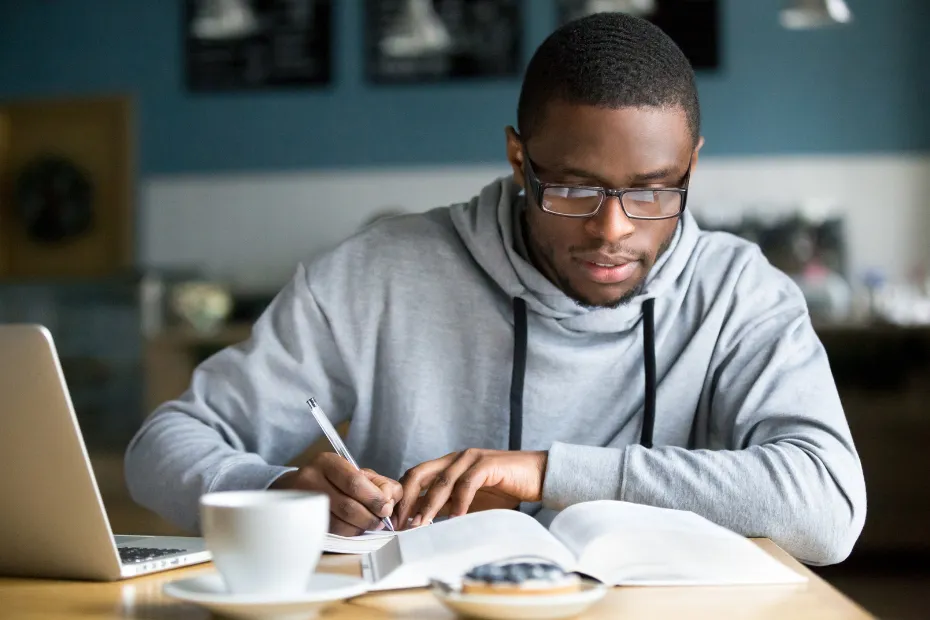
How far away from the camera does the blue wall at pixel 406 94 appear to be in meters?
5.14

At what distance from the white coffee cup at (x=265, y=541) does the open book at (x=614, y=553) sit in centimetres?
12

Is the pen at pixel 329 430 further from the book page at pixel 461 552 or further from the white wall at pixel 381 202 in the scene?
the white wall at pixel 381 202

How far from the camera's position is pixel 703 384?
5.00 feet

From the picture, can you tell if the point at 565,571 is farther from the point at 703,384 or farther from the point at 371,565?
the point at 703,384

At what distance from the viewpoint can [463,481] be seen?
1.12 metres

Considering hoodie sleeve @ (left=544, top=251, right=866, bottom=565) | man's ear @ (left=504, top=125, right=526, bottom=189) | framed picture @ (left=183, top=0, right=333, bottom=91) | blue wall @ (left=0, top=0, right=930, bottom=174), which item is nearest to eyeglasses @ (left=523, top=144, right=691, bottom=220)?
man's ear @ (left=504, top=125, right=526, bottom=189)

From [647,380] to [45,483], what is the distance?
823 millimetres

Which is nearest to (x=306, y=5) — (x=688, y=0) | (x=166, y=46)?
(x=166, y=46)

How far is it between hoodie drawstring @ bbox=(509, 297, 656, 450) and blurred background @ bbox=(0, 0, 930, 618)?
10.5ft

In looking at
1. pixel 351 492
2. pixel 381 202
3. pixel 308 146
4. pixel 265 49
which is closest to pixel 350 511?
pixel 351 492

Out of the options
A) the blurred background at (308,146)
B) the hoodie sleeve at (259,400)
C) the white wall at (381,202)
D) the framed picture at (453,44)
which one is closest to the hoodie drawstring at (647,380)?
the hoodie sleeve at (259,400)

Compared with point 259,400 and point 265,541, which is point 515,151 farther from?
point 265,541

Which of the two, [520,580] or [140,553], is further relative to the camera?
[140,553]

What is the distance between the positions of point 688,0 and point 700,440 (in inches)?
160
